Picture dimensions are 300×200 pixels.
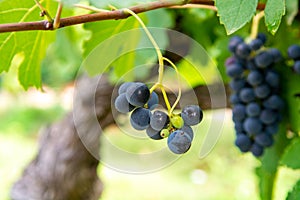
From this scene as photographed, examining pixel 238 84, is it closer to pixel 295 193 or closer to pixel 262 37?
pixel 262 37

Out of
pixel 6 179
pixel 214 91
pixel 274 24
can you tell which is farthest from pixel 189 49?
pixel 6 179

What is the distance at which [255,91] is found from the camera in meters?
1.00

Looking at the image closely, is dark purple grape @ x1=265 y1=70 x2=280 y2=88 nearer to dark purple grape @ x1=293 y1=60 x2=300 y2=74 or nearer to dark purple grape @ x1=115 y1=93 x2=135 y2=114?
dark purple grape @ x1=293 y1=60 x2=300 y2=74

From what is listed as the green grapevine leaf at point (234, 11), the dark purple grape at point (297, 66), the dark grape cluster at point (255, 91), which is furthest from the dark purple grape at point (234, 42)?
the green grapevine leaf at point (234, 11)

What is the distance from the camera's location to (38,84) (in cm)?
93

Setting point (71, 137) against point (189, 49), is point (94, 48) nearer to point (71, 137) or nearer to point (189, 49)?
point (189, 49)

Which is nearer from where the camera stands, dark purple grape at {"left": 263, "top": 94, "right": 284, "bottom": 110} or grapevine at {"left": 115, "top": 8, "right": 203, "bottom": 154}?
grapevine at {"left": 115, "top": 8, "right": 203, "bottom": 154}

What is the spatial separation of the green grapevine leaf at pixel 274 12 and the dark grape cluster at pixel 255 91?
1.27 feet

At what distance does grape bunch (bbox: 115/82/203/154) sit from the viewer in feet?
1.71

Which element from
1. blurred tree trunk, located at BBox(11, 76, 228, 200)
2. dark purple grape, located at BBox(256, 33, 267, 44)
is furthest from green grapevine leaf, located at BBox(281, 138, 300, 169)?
blurred tree trunk, located at BBox(11, 76, 228, 200)

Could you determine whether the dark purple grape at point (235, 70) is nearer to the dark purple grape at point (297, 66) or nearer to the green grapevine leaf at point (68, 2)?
the dark purple grape at point (297, 66)

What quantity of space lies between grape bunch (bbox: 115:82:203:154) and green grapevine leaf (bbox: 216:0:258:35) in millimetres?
93

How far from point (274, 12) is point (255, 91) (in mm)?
427

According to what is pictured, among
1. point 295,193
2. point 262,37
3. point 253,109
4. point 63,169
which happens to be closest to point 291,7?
point 262,37
